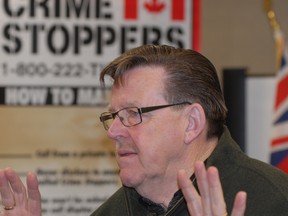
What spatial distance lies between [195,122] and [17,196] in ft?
2.11

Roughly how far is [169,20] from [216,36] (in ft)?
1.44

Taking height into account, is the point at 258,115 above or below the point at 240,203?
below

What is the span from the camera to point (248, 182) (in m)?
2.35

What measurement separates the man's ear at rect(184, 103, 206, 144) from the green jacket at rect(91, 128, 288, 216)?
3.4 inches

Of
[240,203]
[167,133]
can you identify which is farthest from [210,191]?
[167,133]

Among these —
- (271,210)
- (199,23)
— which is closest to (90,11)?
(199,23)

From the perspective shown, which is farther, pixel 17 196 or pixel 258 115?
pixel 258 115

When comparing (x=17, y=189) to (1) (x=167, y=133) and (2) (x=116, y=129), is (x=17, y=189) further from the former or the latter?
(1) (x=167, y=133)

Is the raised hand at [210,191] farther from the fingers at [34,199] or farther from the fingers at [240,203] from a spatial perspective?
the fingers at [34,199]

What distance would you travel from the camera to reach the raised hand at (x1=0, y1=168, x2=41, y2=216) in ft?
7.66

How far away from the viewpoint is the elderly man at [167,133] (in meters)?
2.39

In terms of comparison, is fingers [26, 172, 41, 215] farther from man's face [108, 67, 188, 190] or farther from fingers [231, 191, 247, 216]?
fingers [231, 191, 247, 216]

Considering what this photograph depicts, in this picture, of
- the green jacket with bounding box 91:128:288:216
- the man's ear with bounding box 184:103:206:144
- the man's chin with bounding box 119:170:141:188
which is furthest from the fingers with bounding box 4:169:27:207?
the man's ear with bounding box 184:103:206:144

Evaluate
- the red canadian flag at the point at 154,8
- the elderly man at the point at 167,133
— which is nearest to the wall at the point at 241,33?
the red canadian flag at the point at 154,8
